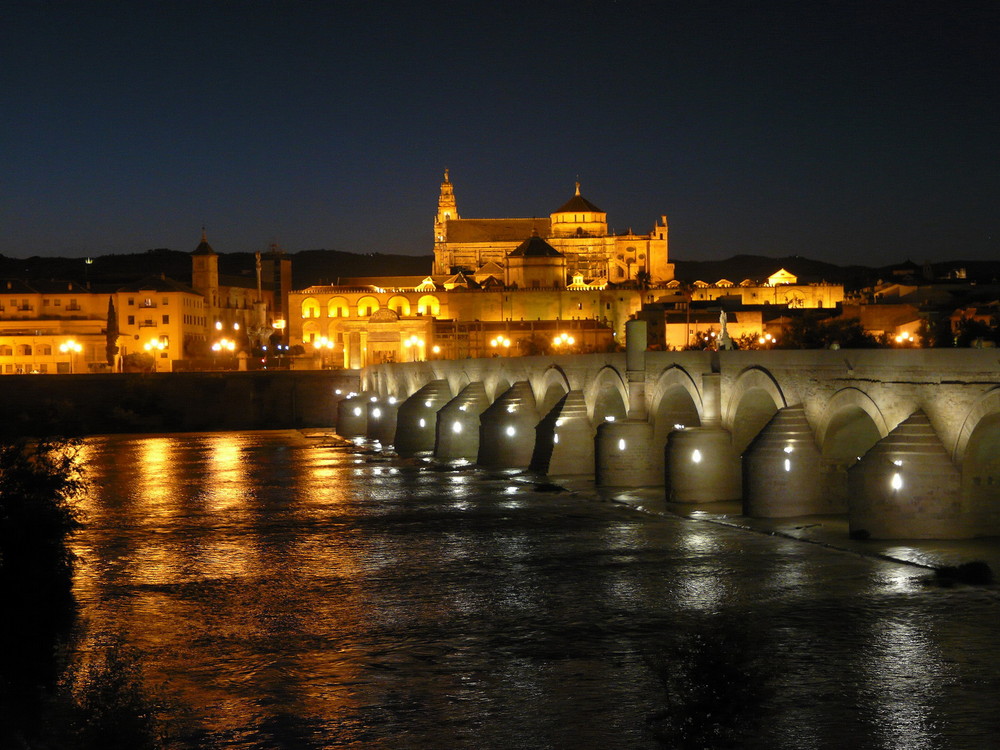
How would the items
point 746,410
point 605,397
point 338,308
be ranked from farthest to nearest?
point 338,308
point 605,397
point 746,410

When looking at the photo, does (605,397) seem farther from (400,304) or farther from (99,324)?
(400,304)

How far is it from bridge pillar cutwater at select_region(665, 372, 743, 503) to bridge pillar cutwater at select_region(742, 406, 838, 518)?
287 centimetres

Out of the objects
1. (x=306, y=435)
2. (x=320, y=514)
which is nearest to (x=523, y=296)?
(x=306, y=435)

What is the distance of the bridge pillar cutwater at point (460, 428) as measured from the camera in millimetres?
46750

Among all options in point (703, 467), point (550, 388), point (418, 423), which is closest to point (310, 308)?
point (418, 423)

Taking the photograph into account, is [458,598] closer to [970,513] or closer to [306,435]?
[970,513]

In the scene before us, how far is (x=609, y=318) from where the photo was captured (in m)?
105

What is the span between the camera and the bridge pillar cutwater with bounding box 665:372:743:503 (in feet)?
93.6

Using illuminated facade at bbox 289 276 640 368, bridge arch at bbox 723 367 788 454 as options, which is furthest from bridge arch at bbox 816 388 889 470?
illuminated facade at bbox 289 276 640 368

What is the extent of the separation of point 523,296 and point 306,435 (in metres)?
44.0

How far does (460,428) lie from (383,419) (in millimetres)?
13018

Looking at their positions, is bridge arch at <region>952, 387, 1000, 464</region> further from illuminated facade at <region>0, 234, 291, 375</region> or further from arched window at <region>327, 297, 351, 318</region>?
arched window at <region>327, 297, 351, 318</region>

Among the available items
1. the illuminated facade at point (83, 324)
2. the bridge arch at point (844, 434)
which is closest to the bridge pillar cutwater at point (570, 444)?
the bridge arch at point (844, 434)

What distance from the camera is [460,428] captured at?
46844 millimetres
